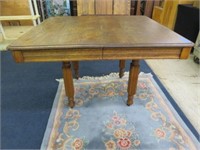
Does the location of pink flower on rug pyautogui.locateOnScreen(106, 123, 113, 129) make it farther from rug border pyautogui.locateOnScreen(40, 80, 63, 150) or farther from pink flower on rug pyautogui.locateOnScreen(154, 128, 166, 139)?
rug border pyautogui.locateOnScreen(40, 80, 63, 150)

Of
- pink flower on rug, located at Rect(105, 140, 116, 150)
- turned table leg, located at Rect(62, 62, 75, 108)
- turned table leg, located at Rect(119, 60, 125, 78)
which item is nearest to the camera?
pink flower on rug, located at Rect(105, 140, 116, 150)

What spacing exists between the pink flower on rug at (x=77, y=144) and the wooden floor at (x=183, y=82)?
0.98 meters

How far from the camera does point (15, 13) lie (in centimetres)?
351

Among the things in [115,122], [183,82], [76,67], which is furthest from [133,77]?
[183,82]

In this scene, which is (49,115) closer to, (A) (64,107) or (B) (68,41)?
(A) (64,107)

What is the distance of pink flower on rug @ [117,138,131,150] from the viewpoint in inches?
46.9

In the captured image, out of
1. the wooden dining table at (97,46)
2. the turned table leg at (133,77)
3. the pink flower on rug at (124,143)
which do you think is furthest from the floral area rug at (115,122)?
the wooden dining table at (97,46)

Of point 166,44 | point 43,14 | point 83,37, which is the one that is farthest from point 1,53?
point 166,44

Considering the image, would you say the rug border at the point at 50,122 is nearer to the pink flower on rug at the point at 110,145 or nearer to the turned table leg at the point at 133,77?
the pink flower on rug at the point at 110,145

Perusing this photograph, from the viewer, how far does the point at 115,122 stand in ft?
4.60

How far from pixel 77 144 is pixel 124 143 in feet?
1.17

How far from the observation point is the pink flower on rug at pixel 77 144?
119cm

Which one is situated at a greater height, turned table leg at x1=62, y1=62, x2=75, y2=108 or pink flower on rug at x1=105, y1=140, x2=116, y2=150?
turned table leg at x1=62, y1=62, x2=75, y2=108

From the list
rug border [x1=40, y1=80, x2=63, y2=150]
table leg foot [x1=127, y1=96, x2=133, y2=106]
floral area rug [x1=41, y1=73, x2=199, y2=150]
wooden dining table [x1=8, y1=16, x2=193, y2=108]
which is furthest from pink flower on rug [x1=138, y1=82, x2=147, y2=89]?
rug border [x1=40, y1=80, x2=63, y2=150]
